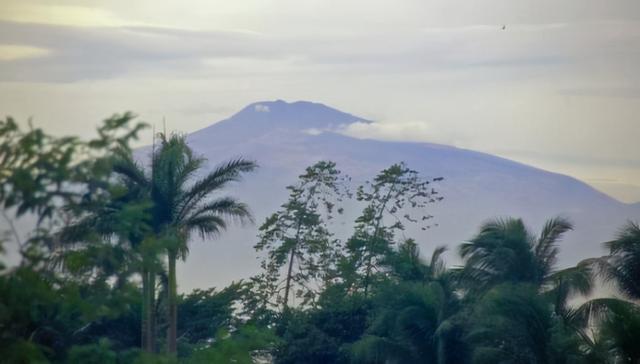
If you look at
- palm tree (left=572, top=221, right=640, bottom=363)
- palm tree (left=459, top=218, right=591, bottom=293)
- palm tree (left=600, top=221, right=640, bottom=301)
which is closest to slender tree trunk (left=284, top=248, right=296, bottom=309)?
palm tree (left=459, top=218, right=591, bottom=293)

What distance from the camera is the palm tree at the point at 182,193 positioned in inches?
963

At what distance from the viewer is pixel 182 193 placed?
81.3 feet

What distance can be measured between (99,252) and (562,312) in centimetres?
1215

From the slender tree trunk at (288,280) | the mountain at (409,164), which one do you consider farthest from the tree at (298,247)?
the mountain at (409,164)

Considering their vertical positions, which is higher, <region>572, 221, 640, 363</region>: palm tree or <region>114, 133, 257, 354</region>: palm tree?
<region>114, 133, 257, 354</region>: palm tree

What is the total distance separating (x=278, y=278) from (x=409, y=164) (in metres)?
71.0

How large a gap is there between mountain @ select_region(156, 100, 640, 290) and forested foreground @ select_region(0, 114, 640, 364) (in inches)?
1622

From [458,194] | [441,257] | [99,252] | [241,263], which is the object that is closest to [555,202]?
[458,194]

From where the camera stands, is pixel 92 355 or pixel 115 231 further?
pixel 115 231

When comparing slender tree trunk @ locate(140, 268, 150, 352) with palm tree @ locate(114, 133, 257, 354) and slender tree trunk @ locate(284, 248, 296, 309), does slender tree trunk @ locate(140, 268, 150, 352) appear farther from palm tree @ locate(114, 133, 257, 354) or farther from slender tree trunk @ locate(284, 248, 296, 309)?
slender tree trunk @ locate(284, 248, 296, 309)

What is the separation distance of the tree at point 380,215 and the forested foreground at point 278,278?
1.9 inches

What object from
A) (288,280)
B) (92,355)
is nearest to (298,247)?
(288,280)

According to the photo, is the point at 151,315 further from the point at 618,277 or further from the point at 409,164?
the point at 409,164

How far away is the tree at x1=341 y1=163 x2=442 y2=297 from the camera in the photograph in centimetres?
4109
